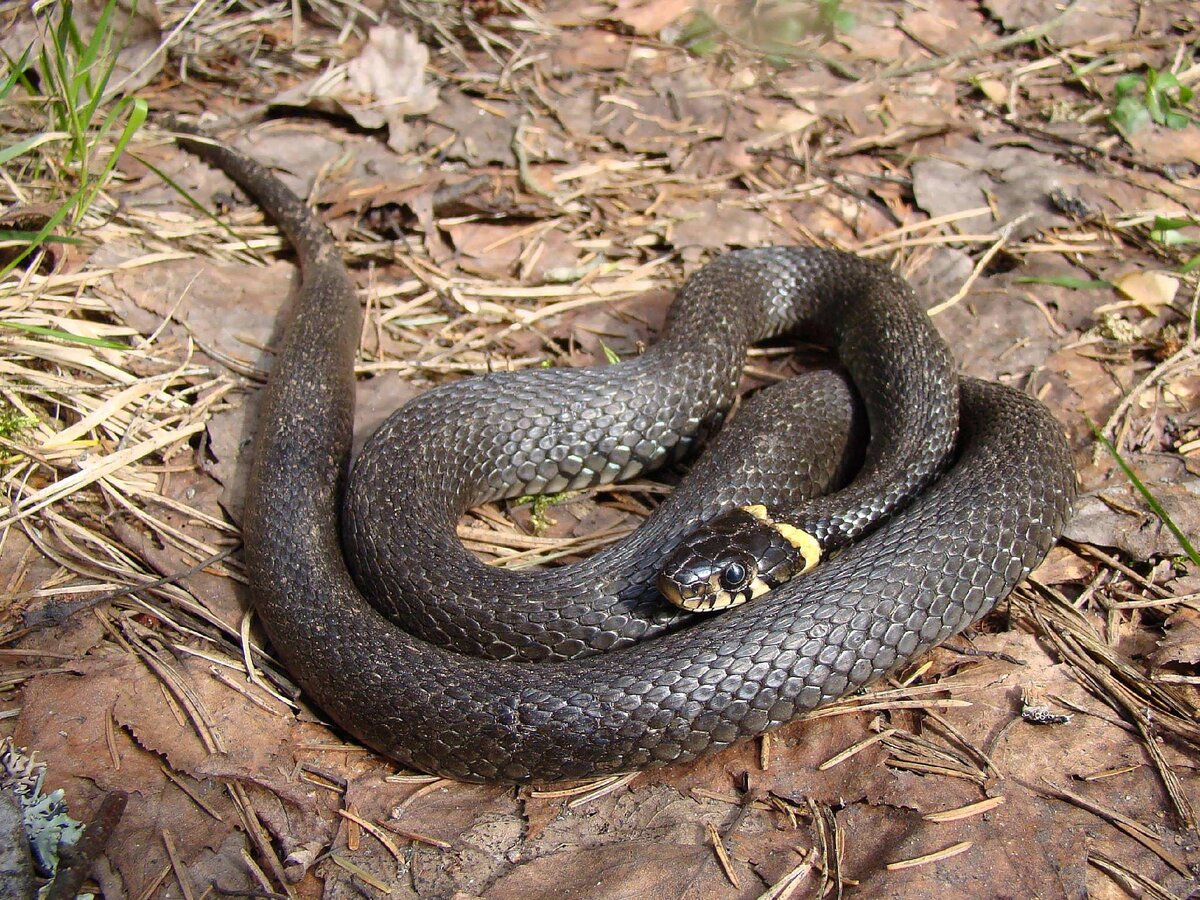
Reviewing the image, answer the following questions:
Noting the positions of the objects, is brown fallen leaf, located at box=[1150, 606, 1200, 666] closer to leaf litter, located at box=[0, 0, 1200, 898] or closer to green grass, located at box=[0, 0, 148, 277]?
leaf litter, located at box=[0, 0, 1200, 898]

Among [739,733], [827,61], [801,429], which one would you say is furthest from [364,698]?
[827,61]

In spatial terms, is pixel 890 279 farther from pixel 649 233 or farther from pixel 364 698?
pixel 364 698

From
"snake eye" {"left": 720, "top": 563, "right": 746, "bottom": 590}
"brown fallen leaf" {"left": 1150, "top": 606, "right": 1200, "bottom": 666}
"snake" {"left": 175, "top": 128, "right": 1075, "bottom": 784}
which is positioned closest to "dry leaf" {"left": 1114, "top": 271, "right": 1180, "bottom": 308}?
"snake" {"left": 175, "top": 128, "right": 1075, "bottom": 784}

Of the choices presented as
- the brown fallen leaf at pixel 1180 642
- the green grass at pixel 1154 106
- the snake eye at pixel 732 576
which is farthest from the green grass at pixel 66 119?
the green grass at pixel 1154 106

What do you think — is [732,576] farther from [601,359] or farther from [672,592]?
[601,359]

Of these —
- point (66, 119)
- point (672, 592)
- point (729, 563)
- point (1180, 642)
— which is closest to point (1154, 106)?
point (1180, 642)

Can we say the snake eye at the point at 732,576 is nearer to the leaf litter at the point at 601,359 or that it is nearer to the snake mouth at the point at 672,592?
the snake mouth at the point at 672,592
